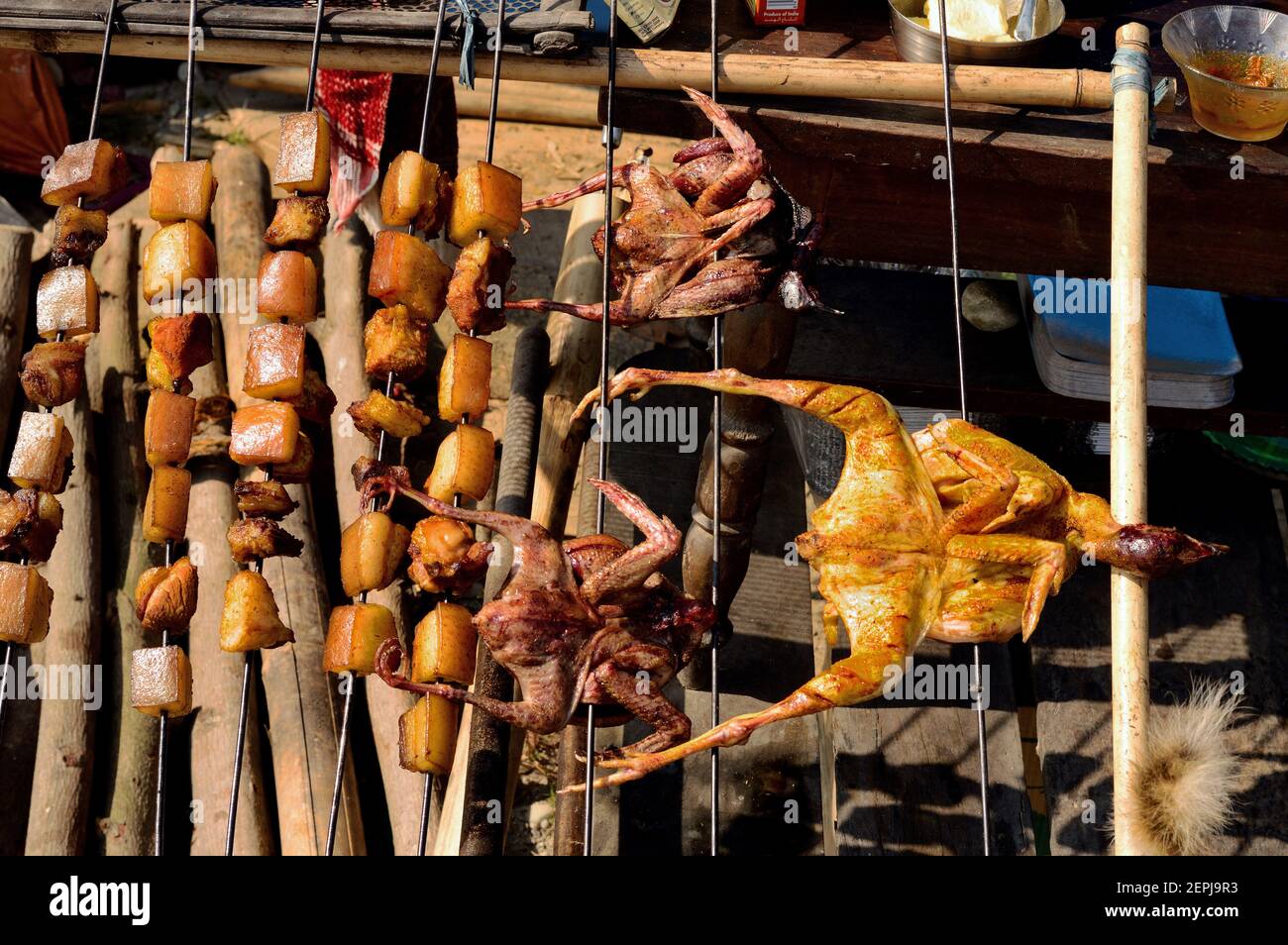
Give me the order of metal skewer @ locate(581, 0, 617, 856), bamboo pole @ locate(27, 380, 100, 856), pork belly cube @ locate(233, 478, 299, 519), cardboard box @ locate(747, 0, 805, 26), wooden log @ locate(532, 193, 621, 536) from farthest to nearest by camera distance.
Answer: wooden log @ locate(532, 193, 621, 536) < bamboo pole @ locate(27, 380, 100, 856) < cardboard box @ locate(747, 0, 805, 26) < pork belly cube @ locate(233, 478, 299, 519) < metal skewer @ locate(581, 0, 617, 856)

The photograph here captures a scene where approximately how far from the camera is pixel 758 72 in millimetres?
4195

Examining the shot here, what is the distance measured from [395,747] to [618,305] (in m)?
2.61

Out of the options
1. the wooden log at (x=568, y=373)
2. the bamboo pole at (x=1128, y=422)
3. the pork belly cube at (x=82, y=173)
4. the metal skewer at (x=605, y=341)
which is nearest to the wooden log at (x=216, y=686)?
the pork belly cube at (x=82, y=173)

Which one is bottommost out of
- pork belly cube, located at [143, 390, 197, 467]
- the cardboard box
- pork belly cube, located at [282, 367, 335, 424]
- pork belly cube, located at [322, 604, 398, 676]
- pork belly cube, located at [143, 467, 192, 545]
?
pork belly cube, located at [322, 604, 398, 676]

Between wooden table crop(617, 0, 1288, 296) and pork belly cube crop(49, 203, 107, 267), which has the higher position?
wooden table crop(617, 0, 1288, 296)

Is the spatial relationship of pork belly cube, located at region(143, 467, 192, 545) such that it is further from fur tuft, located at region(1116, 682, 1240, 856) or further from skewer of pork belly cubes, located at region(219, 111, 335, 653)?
fur tuft, located at region(1116, 682, 1240, 856)

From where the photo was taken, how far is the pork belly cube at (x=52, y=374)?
4.09 meters

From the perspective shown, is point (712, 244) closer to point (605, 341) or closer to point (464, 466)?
point (605, 341)

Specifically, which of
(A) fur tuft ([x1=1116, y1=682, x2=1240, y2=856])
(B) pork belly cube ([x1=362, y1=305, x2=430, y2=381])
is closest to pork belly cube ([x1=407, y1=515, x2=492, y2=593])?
(B) pork belly cube ([x1=362, y1=305, x2=430, y2=381])

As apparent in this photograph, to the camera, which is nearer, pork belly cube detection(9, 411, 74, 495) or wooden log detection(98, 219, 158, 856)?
pork belly cube detection(9, 411, 74, 495)

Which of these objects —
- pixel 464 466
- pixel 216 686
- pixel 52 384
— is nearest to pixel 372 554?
pixel 464 466

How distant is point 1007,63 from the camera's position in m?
4.43

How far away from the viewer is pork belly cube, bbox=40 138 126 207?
4176 mm

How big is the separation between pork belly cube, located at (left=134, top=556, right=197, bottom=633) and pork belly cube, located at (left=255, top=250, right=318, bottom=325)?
827mm
